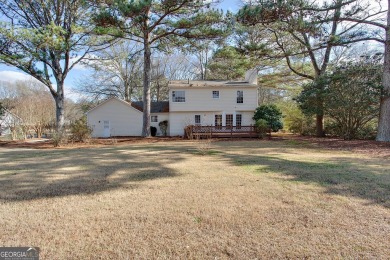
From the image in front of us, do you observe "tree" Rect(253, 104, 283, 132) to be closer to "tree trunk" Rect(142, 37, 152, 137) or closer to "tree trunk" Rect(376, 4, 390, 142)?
"tree trunk" Rect(376, 4, 390, 142)

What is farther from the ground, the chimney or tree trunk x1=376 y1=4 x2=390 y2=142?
the chimney

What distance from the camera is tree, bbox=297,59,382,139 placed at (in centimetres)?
1302

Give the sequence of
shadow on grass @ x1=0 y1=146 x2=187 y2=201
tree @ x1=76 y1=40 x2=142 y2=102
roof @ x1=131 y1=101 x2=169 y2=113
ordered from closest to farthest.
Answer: shadow on grass @ x1=0 y1=146 x2=187 y2=201 < roof @ x1=131 y1=101 x2=169 y2=113 < tree @ x1=76 y1=40 x2=142 y2=102

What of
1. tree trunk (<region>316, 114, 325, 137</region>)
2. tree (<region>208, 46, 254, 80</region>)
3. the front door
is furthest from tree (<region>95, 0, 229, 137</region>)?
tree trunk (<region>316, 114, 325, 137</region>)

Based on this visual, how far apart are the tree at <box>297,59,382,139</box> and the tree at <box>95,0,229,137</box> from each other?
7.80 meters

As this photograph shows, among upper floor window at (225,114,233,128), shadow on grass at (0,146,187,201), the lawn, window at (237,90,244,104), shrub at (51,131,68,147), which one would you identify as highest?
window at (237,90,244,104)

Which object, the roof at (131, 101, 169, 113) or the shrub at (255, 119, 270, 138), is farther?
the roof at (131, 101, 169, 113)

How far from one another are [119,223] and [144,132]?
15.7 m

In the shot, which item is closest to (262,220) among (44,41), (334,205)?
(334,205)

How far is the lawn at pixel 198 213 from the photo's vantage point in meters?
2.63

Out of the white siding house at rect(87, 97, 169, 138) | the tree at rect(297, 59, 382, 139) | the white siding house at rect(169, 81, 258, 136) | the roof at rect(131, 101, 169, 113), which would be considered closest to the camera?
the tree at rect(297, 59, 382, 139)

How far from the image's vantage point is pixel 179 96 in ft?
69.9

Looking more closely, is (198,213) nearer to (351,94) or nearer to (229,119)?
(351,94)

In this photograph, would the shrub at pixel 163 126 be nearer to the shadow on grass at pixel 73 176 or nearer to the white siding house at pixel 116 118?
the white siding house at pixel 116 118
